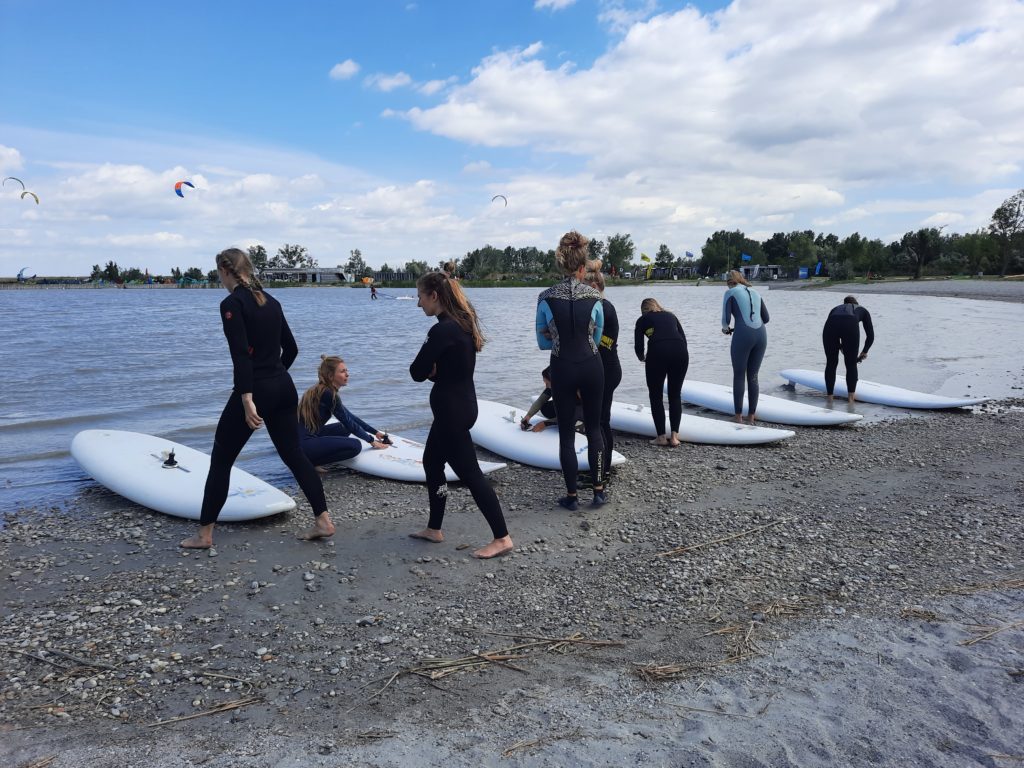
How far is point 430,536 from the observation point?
4895mm

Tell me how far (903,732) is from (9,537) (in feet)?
20.4

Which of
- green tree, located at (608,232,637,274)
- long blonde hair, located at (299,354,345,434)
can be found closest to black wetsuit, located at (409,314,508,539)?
long blonde hair, located at (299,354,345,434)

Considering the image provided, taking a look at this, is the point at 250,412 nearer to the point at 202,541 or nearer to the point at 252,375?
the point at 252,375

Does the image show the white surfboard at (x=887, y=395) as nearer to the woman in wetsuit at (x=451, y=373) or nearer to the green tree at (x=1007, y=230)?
the woman in wetsuit at (x=451, y=373)

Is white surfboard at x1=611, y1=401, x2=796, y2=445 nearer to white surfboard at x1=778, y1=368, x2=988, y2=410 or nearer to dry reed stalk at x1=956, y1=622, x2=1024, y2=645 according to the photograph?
white surfboard at x1=778, y1=368, x2=988, y2=410

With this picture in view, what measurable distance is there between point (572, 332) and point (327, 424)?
128 inches

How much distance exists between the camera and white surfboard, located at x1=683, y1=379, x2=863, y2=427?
8945 millimetres

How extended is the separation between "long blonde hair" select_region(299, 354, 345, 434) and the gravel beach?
119 cm

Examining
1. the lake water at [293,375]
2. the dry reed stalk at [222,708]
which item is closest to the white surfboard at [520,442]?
the lake water at [293,375]

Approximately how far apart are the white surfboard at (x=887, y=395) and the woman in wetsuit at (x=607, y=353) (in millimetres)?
6540

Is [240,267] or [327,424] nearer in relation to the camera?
[240,267]

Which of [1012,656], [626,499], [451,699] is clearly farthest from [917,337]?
[451,699]

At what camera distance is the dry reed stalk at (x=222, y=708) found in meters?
2.90

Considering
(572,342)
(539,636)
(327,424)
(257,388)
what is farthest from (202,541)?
(572,342)
